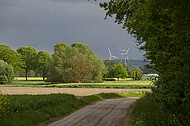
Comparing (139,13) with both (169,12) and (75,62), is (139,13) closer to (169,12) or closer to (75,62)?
(169,12)

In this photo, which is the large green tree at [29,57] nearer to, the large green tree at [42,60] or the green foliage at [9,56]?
the large green tree at [42,60]

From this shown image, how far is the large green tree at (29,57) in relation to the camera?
3620 inches

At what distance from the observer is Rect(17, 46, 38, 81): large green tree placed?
302 feet

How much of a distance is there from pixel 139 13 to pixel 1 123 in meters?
8.45

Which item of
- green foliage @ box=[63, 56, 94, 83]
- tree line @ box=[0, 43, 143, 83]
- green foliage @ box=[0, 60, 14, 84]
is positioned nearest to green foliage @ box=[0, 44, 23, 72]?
tree line @ box=[0, 43, 143, 83]

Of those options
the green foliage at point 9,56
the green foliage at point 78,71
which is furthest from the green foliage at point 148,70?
the green foliage at point 9,56

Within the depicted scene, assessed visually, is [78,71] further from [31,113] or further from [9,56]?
[31,113]

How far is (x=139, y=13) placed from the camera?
7.65 metres

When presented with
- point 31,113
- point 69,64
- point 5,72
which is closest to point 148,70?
point 69,64

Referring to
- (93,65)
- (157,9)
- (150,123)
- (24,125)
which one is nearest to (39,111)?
(24,125)

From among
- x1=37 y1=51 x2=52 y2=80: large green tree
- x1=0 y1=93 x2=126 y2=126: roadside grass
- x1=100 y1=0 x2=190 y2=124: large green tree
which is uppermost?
x1=37 y1=51 x2=52 y2=80: large green tree

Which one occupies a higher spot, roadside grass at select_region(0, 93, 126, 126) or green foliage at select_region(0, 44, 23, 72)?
green foliage at select_region(0, 44, 23, 72)

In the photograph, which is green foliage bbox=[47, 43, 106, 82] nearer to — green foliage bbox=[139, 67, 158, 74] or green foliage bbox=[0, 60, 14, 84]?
green foliage bbox=[0, 60, 14, 84]

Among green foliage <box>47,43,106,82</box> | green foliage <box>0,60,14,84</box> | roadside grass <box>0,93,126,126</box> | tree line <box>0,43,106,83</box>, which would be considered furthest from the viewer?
green foliage <box>47,43,106,82</box>
